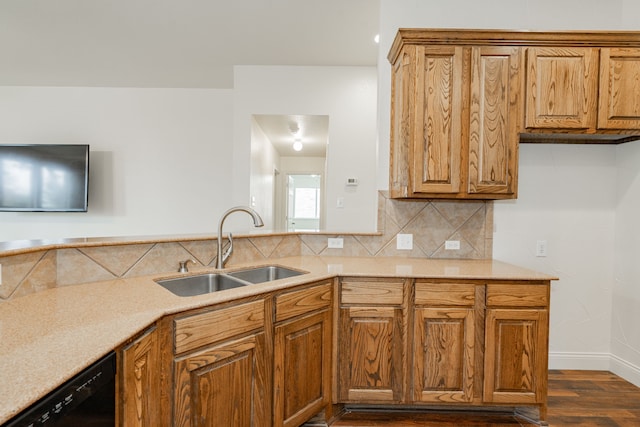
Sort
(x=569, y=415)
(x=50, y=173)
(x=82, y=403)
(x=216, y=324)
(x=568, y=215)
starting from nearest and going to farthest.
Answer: (x=82, y=403) → (x=216, y=324) → (x=569, y=415) → (x=568, y=215) → (x=50, y=173)

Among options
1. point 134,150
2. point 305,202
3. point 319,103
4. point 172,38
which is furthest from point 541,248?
point 305,202

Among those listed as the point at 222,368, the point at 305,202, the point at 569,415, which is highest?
the point at 305,202

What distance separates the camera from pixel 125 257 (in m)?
1.66

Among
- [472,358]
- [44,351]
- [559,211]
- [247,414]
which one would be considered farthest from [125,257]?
[559,211]

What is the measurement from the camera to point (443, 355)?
1859 millimetres

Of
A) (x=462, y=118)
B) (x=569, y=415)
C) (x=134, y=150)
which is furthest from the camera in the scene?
(x=134, y=150)

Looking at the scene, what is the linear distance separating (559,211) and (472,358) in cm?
146

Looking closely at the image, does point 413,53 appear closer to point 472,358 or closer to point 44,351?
point 472,358

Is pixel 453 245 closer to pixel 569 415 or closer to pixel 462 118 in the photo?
pixel 462 118

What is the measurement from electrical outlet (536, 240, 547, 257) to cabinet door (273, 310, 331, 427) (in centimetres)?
182

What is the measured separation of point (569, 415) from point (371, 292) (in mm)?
1478

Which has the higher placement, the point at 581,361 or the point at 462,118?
the point at 462,118

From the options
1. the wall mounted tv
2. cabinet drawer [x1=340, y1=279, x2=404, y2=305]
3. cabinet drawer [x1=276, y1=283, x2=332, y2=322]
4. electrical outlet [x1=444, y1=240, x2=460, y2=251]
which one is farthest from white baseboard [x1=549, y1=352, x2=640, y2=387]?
the wall mounted tv

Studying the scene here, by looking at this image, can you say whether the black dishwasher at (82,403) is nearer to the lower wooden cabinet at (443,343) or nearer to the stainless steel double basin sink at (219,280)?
the stainless steel double basin sink at (219,280)
